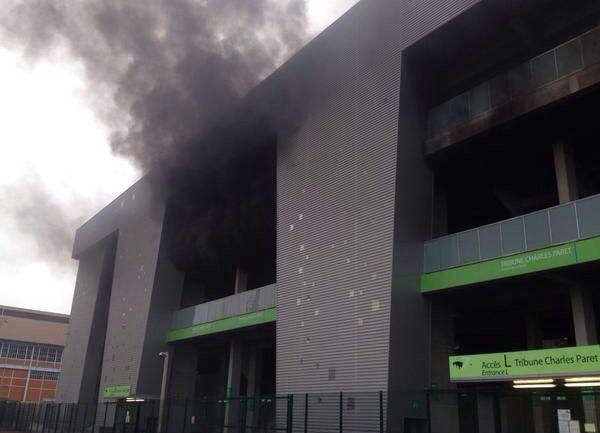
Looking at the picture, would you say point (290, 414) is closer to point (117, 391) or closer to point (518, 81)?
point (518, 81)

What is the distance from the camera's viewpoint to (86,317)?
49.2 m

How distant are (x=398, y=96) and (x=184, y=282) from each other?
70.3 ft

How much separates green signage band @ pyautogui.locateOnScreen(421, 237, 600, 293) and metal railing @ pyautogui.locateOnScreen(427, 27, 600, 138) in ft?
17.2

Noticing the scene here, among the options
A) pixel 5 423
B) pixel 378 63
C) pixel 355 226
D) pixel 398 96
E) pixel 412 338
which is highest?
pixel 378 63

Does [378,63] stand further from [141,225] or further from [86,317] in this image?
[86,317]

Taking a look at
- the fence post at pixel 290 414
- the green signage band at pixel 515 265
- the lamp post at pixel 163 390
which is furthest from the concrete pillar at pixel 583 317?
the lamp post at pixel 163 390

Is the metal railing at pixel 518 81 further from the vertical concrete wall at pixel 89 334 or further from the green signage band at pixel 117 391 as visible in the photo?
the vertical concrete wall at pixel 89 334

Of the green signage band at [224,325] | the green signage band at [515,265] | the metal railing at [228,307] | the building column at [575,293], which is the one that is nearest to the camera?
the green signage band at [515,265]

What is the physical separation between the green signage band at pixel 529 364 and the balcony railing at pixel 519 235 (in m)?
3.36

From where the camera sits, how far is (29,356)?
81125mm

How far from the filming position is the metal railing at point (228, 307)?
1144 inches

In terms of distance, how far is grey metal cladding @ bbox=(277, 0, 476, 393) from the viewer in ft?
68.5

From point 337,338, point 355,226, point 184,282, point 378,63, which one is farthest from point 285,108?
point 184,282

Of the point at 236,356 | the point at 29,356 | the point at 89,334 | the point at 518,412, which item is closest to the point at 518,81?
the point at 518,412
